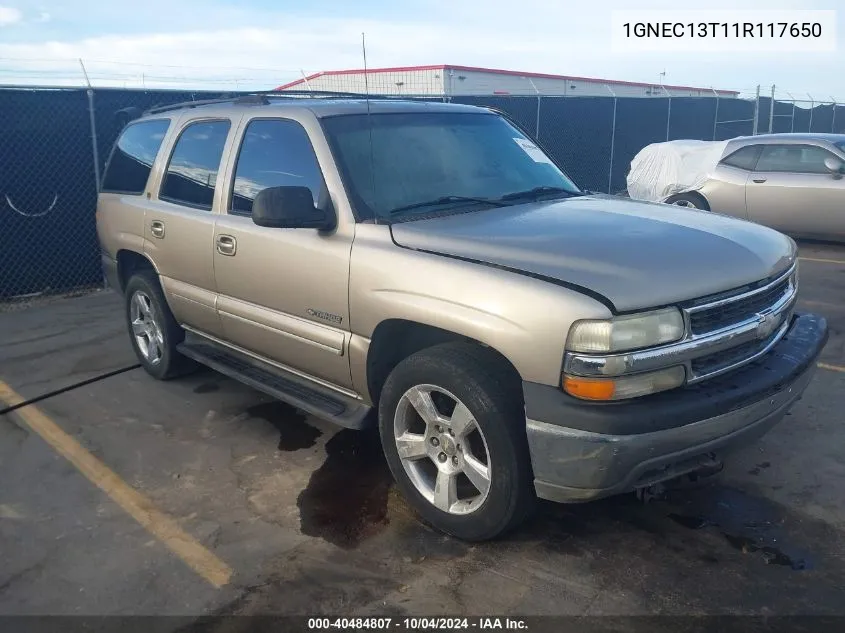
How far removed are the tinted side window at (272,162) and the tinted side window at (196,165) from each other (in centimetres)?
27

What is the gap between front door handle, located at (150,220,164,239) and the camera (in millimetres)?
5047

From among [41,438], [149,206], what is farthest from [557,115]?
[41,438]

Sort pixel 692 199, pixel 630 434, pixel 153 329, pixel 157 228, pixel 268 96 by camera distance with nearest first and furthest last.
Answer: pixel 630 434 < pixel 268 96 < pixel 157 228 < pixel 153 329 < pixel 692 199

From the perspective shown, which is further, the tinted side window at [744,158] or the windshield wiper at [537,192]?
the tinted side window at [744,158]

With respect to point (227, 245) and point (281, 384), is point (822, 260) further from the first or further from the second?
point (227, 245)

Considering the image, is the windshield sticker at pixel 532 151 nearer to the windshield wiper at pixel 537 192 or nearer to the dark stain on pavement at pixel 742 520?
the windshield wiper at pixel 537 192

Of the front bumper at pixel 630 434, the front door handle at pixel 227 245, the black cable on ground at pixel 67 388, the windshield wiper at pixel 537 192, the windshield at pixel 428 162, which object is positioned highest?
the windshield at pixel 428 162

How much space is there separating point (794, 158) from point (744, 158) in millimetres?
732

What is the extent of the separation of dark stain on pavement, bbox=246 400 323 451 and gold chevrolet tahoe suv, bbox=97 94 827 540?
1.37ft

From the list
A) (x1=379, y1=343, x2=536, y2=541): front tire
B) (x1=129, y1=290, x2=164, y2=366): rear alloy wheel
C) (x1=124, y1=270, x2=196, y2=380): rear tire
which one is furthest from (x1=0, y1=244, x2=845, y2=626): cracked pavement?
(x1=129, y1=290, x2=164, y2=366): rear alloy wheel

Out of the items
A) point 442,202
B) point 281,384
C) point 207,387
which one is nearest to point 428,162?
point 442,202

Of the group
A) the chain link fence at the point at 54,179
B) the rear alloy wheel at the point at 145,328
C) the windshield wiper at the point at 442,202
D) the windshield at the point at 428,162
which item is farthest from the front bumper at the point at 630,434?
the chain link fence at the point at 54,179

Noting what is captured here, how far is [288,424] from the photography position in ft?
15.5

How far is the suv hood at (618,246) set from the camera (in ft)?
9.46
